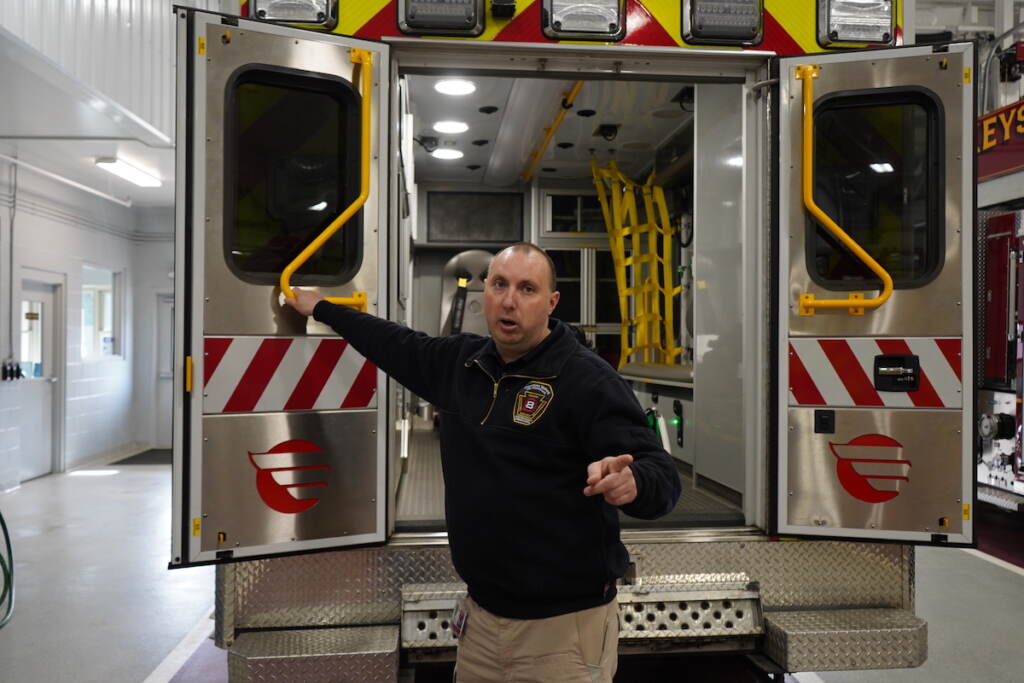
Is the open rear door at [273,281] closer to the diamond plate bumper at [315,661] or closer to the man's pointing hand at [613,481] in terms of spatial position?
the diamond plate bumper at [315,661]

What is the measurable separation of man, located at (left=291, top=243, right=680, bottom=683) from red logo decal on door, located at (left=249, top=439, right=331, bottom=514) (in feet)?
2.37

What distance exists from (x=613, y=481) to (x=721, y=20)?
1.86 m

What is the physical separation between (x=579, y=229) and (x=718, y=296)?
3.31 metres

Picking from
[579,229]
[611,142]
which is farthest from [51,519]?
[611,142]

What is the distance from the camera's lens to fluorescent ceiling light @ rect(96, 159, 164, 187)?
8211 mm

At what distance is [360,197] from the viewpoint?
248 cm

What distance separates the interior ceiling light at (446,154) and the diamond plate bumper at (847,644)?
4461mm

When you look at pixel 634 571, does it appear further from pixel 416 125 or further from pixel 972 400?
pixel 416 125

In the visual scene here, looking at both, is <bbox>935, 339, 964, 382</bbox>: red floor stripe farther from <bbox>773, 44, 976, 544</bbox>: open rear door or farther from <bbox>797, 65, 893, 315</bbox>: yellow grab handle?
<bbox>797, 65, 893, 315</bbox>: yellow grab handle

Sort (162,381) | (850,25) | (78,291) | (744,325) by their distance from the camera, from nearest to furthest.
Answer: (850,25)
(744,325)
(78,291)
(162,381)

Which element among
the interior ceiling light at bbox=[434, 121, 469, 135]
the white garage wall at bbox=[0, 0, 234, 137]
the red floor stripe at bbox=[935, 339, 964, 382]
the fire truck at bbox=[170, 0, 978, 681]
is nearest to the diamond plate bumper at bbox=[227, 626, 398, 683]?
the fire truck at bbox=[170, 0, 978, 681]

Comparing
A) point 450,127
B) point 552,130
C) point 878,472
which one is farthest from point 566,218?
point 878,472

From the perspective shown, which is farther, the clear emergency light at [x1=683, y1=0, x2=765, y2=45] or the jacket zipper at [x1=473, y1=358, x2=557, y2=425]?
the clear emergency light at [x1=683, y1=0, x2=765, y2=45]

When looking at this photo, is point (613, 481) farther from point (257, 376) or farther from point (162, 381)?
point (162, 381)
